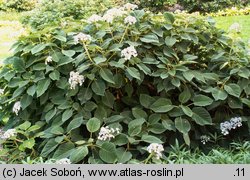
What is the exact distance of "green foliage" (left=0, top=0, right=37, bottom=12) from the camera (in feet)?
42.2

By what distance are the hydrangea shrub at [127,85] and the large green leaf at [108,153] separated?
0.06 meters

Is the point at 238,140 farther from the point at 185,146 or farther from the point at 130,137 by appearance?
the point at 130,137

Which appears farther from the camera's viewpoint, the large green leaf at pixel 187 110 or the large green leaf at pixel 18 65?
the large green leaf at pixel 18 65

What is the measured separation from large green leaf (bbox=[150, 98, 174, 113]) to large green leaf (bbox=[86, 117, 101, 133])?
44 cm

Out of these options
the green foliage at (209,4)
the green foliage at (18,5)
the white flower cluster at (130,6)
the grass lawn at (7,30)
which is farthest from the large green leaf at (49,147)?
the green foliage at (18,5)

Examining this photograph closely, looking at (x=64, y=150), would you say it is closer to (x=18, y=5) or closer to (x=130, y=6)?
(x=130, y=6)

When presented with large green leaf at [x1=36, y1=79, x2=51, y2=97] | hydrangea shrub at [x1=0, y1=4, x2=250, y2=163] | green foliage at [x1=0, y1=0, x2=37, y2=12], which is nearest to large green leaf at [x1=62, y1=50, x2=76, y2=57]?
hydrangea shrub at [x1=0, y1=4, x2=250, y2=163]

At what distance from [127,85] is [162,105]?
291mm

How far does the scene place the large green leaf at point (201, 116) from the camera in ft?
10.1

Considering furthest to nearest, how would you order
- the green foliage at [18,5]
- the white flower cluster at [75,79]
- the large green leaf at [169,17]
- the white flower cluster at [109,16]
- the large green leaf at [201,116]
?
the green foliage at [18,5], the large green leaf at [169,17], the white flower cluster at [109,16], the large green leaf at [201,116], the white flower cluster at [75,79]

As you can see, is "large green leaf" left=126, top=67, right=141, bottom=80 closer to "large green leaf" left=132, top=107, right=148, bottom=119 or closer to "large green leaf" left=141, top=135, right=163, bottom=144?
"large green leaf" left=132, top=107, right=148, bottom=119

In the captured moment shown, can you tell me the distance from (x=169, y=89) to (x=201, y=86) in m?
0.29

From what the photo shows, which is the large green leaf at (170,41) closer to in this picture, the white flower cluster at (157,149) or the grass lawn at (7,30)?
the white flower cluster at (157,149)

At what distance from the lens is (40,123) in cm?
325
